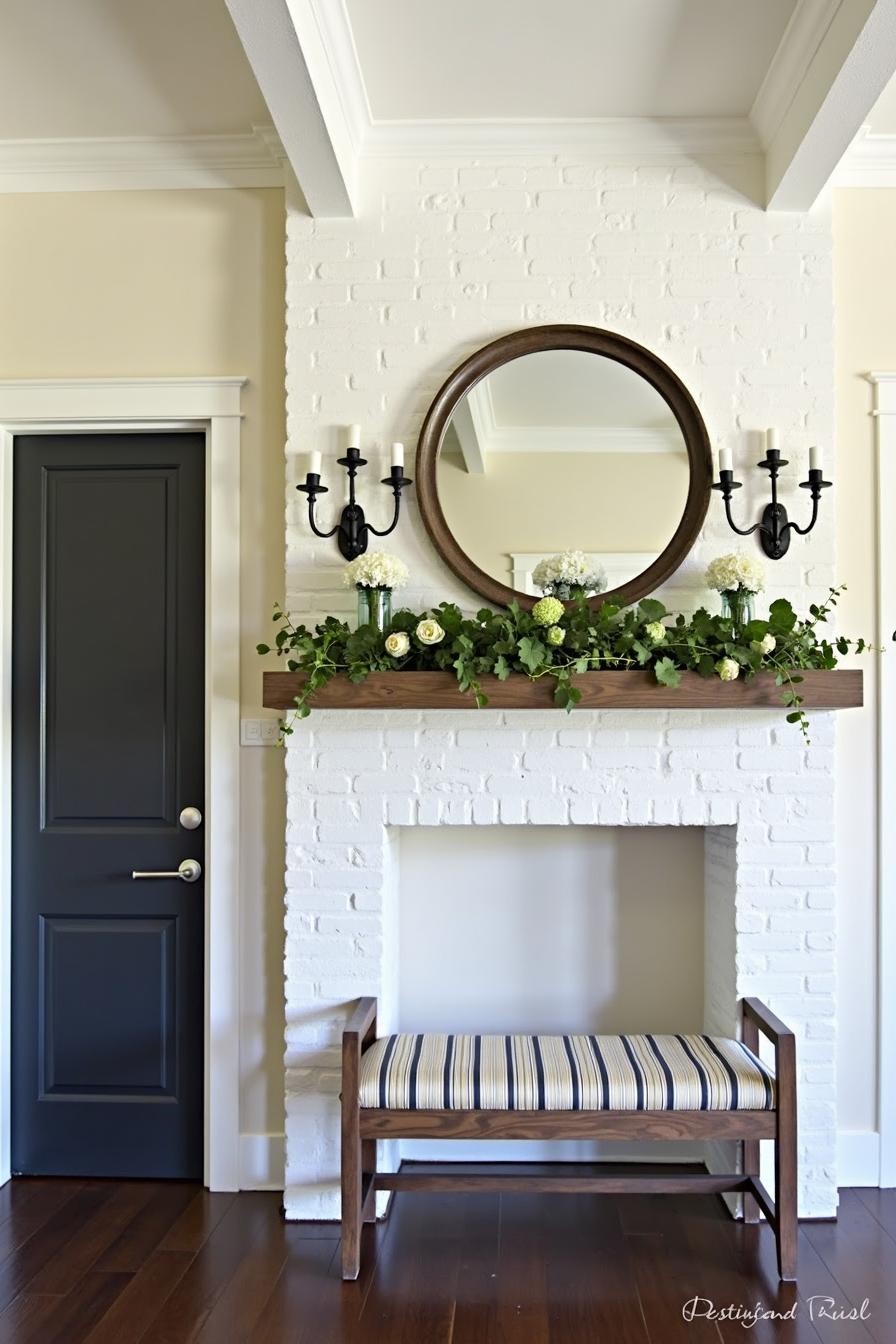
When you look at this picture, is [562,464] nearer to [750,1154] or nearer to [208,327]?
[208,327]

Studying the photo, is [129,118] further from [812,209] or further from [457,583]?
[812,209]

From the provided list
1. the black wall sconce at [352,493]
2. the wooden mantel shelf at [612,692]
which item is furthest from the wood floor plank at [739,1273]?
the black wall sconce at [352,493]

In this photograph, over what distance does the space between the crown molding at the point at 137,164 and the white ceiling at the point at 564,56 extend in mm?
400

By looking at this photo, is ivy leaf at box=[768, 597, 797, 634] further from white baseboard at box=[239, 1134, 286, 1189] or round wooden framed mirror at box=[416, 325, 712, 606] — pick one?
white baseboard at box=[239, 1134, 286, 1189]

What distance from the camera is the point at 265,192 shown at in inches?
105

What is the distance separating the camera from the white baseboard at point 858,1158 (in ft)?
8.41

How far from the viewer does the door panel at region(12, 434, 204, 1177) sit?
2.68 metres

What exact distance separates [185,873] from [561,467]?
1.53 m

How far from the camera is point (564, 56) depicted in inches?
89.5

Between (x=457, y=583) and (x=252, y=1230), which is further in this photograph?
(x=457, y=583)

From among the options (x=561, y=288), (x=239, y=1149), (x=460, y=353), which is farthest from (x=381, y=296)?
(x=239, y=1149)

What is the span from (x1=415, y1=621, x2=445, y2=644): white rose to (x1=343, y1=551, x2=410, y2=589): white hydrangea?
0.15 meters

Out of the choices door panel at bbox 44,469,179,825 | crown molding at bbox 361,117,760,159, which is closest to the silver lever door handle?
door panel at bbox 44,469,179,825

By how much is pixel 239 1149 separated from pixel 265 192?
8.76 feet
